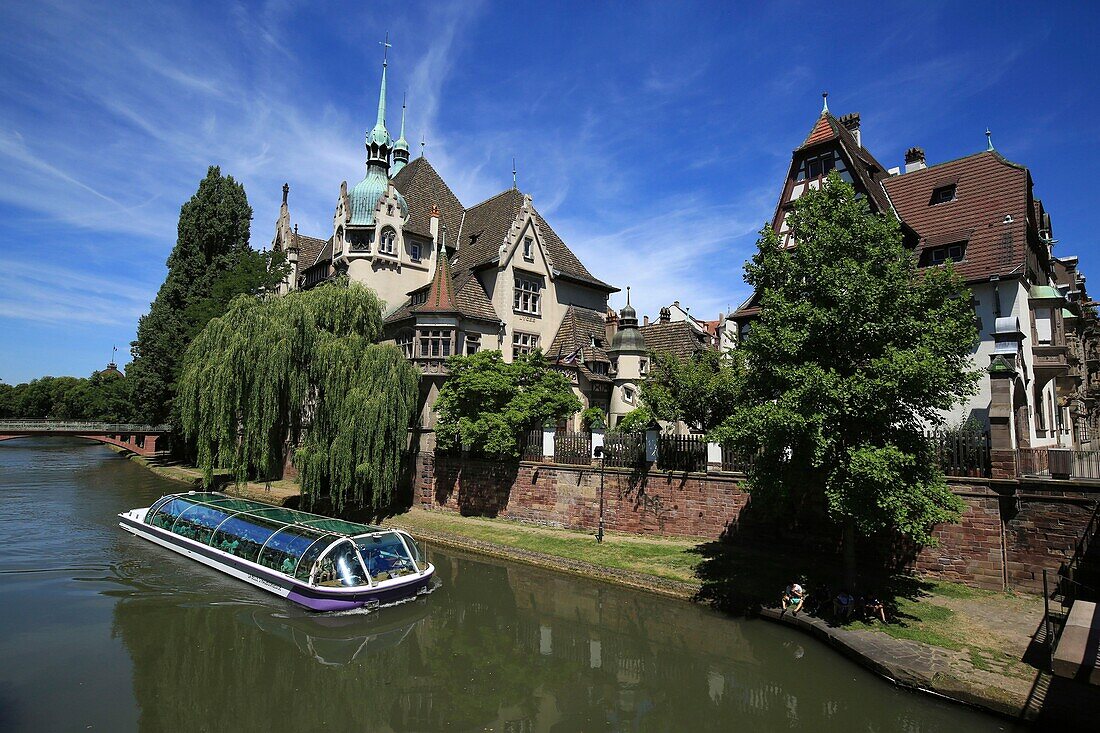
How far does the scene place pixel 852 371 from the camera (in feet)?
47.8

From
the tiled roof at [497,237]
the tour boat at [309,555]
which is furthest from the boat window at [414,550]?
the tiled roof at [497,237]

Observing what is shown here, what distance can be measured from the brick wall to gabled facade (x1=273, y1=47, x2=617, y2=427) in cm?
440

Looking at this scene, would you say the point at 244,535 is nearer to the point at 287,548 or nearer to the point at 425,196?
the point at 287,548

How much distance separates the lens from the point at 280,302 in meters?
28.7

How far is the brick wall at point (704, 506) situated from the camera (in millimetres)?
15812

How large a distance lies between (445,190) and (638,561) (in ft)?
103

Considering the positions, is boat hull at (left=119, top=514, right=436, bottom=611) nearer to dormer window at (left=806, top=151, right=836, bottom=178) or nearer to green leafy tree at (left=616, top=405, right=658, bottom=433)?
green leafy tree at (left=616, top=405, right=658, bottom=433)

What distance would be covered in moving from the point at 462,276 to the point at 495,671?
25.2 meters

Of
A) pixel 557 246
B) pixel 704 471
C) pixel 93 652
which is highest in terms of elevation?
pixel 557 246

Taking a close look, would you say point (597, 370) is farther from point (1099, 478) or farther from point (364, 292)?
point (1099, 478)

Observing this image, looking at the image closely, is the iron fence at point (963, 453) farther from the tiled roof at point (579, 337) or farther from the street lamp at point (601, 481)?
the tiled roof at point (579, 337)

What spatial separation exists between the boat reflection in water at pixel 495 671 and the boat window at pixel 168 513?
256 inches

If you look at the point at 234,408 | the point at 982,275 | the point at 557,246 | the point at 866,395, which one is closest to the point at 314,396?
the point at 234,408

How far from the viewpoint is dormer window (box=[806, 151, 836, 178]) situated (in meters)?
25.6
